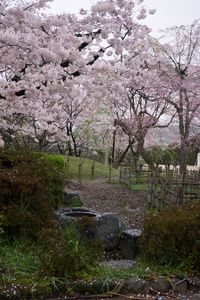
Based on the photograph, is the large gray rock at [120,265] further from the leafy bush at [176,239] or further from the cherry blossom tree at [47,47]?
the cherry blossom tree at [47,47]

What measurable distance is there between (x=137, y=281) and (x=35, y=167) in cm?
313

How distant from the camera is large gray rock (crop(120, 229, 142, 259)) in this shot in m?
6.73

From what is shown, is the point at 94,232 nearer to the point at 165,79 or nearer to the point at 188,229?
the point at 188,229

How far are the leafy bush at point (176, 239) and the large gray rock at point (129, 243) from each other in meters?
0.75

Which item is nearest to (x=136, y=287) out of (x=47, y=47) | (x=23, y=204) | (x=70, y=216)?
(x=23, y=204)

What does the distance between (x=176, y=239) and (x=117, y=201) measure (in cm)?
915

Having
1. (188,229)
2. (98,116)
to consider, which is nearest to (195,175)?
(188,229)

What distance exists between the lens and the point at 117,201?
1484 centimetres

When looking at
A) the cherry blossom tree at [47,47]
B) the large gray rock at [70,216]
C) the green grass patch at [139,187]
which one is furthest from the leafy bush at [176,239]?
the green grass patch at [139,187]

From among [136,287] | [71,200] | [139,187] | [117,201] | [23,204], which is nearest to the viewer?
[136,287]

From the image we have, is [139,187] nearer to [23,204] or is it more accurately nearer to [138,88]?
[138,88]

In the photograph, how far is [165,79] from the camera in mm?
19547

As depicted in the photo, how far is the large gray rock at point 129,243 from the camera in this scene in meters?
6.73

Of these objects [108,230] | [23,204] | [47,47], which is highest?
[47,47]
